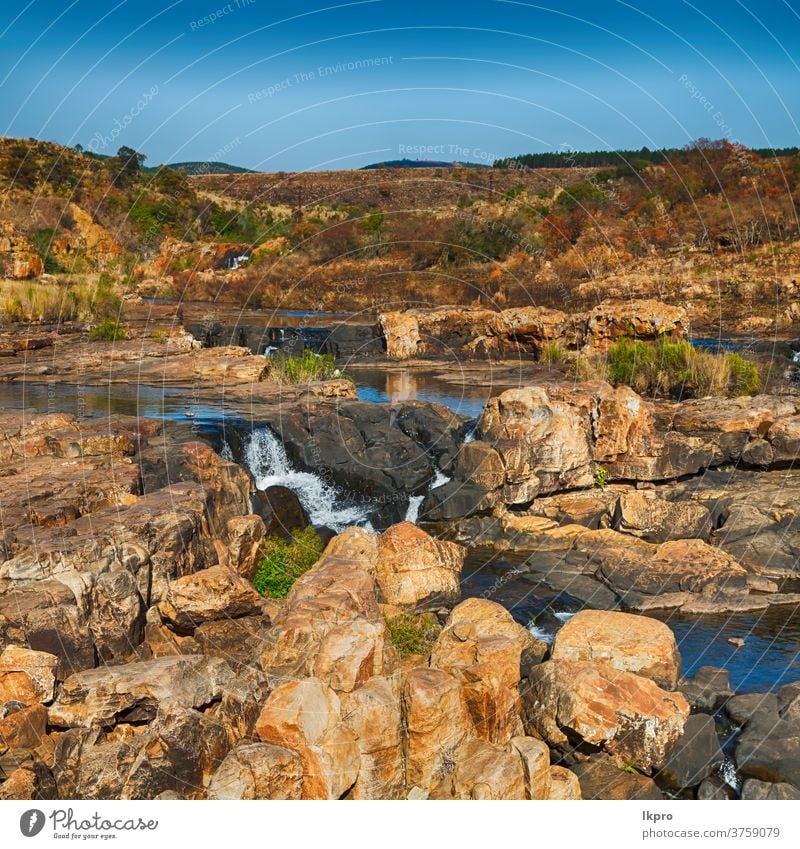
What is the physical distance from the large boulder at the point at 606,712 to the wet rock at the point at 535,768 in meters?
1.06

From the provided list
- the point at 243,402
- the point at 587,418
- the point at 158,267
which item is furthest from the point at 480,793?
the point at 158,267

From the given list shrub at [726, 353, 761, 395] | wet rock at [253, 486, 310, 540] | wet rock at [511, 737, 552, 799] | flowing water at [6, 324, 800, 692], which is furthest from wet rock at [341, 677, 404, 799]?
shrub at [726, 353, 761, 395]

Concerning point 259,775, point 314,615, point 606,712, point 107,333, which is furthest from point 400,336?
point 259,775

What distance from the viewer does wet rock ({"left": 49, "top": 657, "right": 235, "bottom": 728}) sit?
9039 millimetres

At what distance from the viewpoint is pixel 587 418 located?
20125 mm

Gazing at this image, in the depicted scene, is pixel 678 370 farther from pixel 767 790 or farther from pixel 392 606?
pixel 767 790

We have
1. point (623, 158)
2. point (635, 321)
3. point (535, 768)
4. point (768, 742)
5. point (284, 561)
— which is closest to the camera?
point (535, 768)

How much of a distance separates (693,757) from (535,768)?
8.04 feet

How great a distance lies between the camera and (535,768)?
8.51m

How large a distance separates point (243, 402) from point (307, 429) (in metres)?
3.35

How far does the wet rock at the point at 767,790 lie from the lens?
9.13m

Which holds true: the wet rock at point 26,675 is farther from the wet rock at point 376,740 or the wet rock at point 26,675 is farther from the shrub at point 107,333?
the shrub at point 107,333

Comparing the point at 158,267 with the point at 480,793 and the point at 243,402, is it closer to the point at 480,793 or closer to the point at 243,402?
the point at 243,402

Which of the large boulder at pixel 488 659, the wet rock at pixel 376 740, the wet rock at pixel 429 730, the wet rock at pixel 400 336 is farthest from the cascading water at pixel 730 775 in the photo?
the wet rock at pixel 400 336
